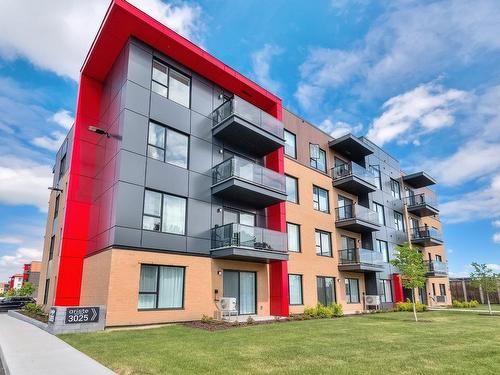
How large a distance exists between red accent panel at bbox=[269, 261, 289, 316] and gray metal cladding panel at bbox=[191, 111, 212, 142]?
7886mm

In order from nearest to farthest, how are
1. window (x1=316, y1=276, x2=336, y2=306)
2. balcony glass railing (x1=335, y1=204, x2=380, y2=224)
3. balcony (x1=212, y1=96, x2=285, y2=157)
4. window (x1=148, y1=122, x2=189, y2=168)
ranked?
window (x1=148, y1=122, x2=189, y2=168) → balcony (x1=212, y1=96, x2=285, y2=157) → window (x1=316, y1=276, x2=336, y2=306) → balcony glass railing (x1=335, y1=204, x2=380, y2=224)

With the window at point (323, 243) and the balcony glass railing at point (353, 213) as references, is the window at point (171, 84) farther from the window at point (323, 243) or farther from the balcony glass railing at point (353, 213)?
the balcony glass railing at point (353, 213)

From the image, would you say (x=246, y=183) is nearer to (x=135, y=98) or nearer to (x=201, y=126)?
(x=201, y=126)

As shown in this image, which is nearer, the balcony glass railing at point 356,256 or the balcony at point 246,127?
the balcony at point 246,127

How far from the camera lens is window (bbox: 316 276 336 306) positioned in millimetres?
22859

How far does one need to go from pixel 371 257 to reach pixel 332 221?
391 centimetres

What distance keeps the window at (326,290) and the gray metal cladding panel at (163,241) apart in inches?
434

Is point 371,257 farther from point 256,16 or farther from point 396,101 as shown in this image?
point 256,16

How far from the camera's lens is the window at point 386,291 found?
91.5 ft

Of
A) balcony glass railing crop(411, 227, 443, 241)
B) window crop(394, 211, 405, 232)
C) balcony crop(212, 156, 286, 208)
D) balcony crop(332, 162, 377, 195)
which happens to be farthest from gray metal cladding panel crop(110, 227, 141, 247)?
balcony glass railing crop(411, 227, 443, 241)

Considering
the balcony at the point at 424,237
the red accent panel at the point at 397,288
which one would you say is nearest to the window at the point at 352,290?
the red accent panel at the point at 397,288

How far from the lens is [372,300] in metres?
25.9

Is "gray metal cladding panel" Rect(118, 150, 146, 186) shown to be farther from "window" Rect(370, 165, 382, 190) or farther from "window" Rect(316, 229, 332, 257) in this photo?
"window" Rect(370, 165, 382, 190)

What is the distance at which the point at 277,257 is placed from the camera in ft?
59.1
